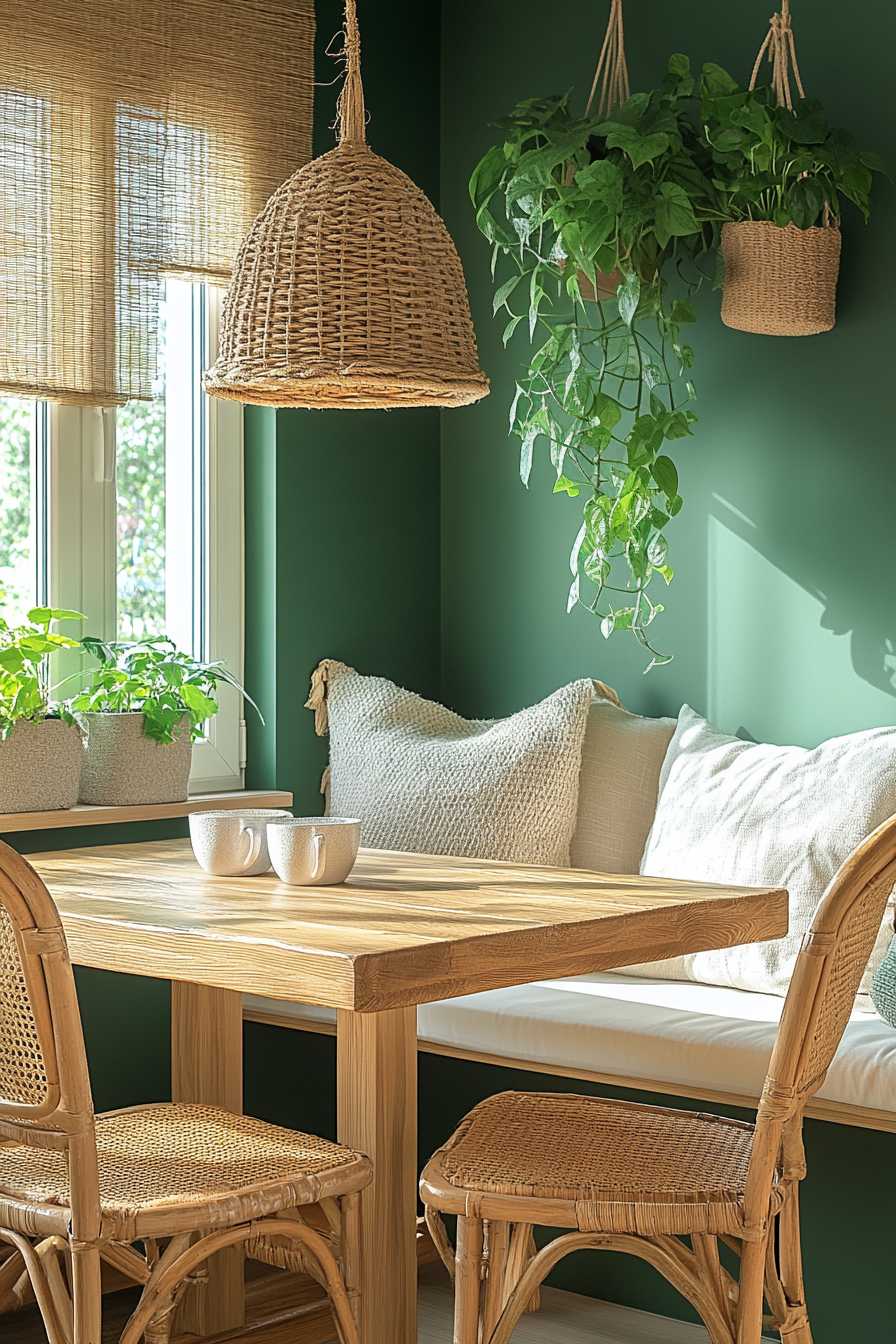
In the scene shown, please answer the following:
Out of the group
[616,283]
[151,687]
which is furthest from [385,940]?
[616,283]

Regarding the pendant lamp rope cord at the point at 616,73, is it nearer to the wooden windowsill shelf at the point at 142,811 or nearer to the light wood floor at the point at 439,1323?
the wooden windowsill shelf at the point at 142,811

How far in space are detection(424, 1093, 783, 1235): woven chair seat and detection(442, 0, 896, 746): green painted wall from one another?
3.91 ft

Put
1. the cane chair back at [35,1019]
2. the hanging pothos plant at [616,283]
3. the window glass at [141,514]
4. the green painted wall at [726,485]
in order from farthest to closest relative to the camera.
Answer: the window glass at [141,514] < the green painted wall at [726,485] < the hanging pothos plant at [616,283] < the cane chair back at [35,1019]

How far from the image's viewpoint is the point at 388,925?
1.90 meters

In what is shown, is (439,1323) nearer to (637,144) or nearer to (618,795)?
(618,795)

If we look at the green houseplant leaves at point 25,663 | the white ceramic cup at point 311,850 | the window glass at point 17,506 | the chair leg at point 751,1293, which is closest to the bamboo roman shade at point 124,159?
the window glass at point 17,506

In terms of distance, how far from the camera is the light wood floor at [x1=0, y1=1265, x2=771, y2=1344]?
2717 millimetres

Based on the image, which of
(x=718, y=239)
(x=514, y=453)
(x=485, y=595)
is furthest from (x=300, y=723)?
(x=718, y=239)

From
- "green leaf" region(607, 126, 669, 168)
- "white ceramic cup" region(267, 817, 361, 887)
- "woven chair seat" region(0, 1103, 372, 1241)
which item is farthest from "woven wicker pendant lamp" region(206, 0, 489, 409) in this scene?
"woven chair seat" region(0, 1103, 372, 1241)

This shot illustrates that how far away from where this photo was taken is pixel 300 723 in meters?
3.54

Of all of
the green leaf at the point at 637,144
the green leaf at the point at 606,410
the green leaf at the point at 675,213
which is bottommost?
the green leaf at the point at 606,410

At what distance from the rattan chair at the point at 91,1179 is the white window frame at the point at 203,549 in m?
1.45

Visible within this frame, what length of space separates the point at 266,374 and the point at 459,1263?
1.15m

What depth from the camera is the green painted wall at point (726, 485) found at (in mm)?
3080
